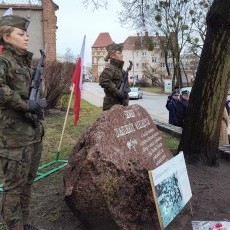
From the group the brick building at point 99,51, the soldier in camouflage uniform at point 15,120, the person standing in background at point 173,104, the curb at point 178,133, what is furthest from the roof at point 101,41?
the soldier in camouflage uniform at point 15,120

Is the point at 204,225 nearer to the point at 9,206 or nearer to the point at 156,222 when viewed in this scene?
the point at 156,222

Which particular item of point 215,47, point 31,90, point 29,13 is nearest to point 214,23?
point 215,47

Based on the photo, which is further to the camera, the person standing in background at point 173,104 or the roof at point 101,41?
the roof at point 101,41

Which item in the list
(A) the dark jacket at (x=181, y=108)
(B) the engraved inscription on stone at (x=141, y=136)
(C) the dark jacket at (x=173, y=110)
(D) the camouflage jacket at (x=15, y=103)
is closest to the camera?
(D) the camouflage jacket at (x=15, y=103)

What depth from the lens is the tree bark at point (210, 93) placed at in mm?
6066

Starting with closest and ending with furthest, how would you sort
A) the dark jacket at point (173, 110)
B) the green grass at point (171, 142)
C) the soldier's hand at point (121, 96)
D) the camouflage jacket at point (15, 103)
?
the camouflage jacket at point (15, 103) < the soldier's hand at point (121, 96) < the green grass at point (171, 142) < the dark jacket at point (173, 110)

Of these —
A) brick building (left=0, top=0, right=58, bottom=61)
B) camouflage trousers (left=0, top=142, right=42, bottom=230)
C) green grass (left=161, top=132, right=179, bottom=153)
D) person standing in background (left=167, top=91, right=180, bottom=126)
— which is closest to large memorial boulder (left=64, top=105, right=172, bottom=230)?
camouflage trousers (left=0, top=142, right=42, bottom=230)

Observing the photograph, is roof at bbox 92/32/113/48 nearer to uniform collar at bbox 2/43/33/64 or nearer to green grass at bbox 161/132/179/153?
green grass at bbox 161/132/179/153

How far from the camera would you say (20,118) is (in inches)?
141

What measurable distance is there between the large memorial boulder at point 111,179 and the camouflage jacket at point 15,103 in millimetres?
572

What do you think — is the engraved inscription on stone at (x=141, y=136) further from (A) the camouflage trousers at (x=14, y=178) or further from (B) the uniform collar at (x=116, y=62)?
(B) the uniform collar at (x=116, y=62)

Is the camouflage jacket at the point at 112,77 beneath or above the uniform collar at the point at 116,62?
beneath

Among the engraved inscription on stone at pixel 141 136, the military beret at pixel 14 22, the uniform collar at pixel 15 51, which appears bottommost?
the engraved inscription on stone at pixel 141 136

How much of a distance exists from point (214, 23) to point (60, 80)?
29.0ft
